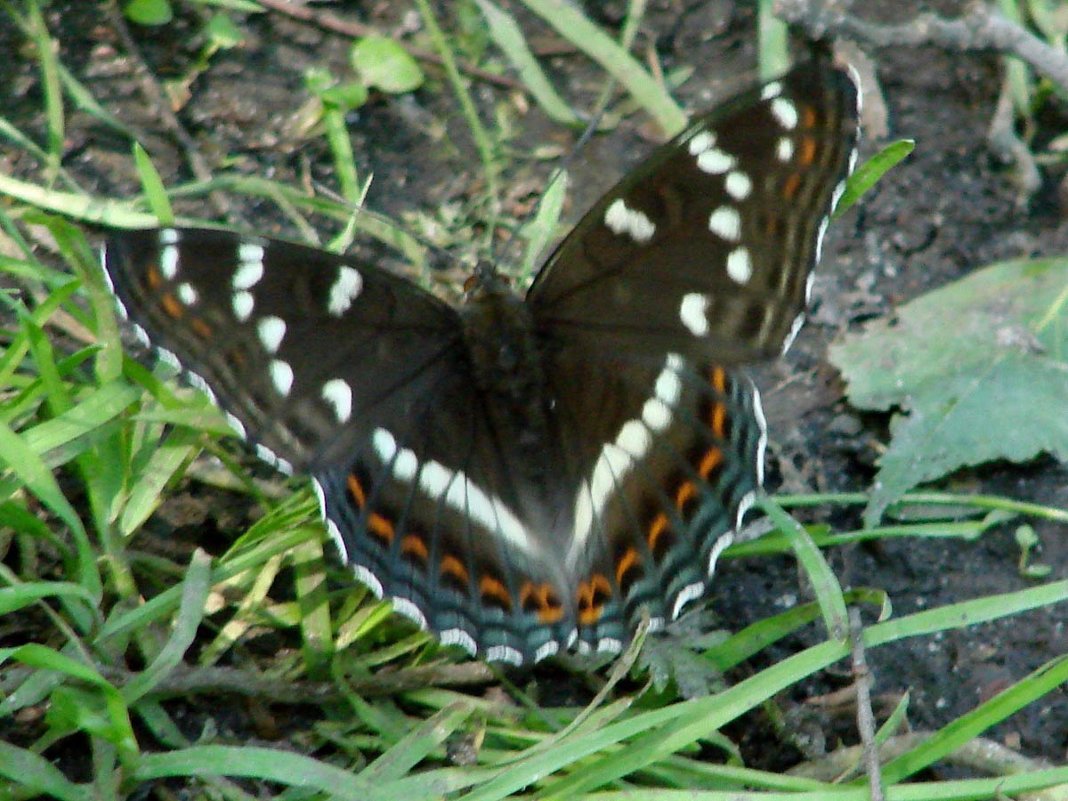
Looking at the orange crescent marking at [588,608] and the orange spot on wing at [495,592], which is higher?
the orange spot on wing at [495,592]

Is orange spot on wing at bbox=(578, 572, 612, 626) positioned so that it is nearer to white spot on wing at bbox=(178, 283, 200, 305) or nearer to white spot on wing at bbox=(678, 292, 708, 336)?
white spot on wing at bbox=(678, 292, 708, 336)

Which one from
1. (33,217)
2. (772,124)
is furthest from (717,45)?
(33,217)

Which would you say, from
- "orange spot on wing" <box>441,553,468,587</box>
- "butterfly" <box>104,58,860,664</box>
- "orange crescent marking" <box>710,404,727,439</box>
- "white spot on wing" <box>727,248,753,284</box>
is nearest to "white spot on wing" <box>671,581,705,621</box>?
"butterfly" <box>104,58,860,664</box>

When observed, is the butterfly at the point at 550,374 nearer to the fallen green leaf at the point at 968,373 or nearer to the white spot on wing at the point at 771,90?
the white spot on wing at the point at 771,90

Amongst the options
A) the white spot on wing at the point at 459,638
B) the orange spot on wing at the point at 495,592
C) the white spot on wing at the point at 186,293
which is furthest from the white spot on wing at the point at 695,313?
the white spot on wing at the point at 186,293

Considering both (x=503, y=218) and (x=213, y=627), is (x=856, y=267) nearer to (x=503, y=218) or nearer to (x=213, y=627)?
(x=503, y=218)

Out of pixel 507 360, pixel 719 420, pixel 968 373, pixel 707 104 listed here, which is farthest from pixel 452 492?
pixel 707 104
